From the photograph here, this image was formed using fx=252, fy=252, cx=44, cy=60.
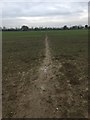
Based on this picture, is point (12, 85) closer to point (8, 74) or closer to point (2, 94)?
point (2, 94)

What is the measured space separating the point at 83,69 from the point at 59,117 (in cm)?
549

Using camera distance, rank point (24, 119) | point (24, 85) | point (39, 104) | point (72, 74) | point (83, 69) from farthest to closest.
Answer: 1. point (83, 69)
2. point (72, 74)
3. point (24, 85)
4. point (39, 104)
5. point (24, 119)

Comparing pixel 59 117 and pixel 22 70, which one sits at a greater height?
pixel 22 70

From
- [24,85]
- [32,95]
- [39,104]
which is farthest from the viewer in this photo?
[24,85]

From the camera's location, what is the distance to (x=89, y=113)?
20.8ft

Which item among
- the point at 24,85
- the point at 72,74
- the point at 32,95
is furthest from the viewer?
the point at 72,74

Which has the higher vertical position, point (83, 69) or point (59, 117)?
point (83, 69)

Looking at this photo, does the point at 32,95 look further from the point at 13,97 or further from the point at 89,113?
the point at 89,113

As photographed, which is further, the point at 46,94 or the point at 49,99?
the point at 46,94

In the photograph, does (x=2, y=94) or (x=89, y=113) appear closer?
(x=89, y=113)

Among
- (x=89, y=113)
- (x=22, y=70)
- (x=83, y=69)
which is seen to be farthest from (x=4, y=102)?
(x=83, y=69)

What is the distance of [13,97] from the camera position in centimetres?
760

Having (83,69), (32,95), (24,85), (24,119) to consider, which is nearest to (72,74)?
(83,69)

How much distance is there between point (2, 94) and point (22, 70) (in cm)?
366
